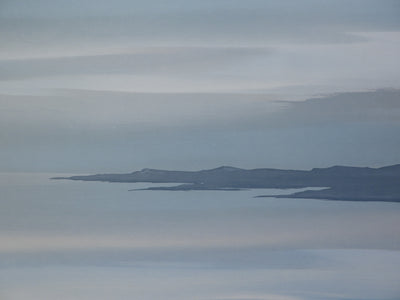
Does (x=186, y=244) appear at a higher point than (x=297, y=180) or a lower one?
lower

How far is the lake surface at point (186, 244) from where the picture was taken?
216 centimetres

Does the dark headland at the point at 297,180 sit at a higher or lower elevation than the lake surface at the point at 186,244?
higher

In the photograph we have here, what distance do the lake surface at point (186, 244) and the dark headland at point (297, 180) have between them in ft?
0.08

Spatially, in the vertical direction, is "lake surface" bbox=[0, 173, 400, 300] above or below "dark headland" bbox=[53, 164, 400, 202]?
below

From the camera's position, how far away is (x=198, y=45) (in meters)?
2.18

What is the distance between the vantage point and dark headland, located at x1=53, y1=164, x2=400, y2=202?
7.13 ft

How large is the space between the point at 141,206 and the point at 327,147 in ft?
2.24

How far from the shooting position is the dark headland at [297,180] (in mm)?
2172

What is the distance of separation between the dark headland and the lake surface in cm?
3

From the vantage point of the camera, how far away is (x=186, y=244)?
2.18m

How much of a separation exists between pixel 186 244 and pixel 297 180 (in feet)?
1.47

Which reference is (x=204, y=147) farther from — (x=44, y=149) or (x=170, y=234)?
(x=44, y=149)

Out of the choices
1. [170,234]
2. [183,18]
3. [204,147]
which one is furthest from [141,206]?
[183,18]

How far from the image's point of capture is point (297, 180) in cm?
218
